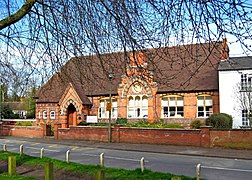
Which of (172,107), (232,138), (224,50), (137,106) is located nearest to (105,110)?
(137,106)

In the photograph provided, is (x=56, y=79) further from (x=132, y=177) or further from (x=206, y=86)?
(x=206, y=86)

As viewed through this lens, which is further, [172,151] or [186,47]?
[172,151]

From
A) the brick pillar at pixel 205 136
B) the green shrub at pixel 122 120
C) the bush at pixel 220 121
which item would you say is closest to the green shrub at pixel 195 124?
the bush at pixel 220 121

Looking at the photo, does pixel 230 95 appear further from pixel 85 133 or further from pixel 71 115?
pixel 71 115

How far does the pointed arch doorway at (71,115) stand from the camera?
3774cm

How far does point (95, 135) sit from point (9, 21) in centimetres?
2238

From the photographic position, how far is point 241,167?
50.4 ft

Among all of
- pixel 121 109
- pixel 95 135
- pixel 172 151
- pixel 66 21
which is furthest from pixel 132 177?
pixel 121 109

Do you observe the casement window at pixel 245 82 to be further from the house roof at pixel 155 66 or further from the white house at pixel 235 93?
the house roof at pixel 155 66

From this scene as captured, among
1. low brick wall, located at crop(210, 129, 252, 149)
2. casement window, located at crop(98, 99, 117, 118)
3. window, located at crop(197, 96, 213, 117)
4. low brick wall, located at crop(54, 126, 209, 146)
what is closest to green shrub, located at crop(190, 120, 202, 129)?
window, located at crop(197, 96, 213, 117)

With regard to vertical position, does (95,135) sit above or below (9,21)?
below

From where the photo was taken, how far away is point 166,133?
24875 mm

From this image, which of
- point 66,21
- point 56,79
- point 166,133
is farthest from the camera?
point 166,133

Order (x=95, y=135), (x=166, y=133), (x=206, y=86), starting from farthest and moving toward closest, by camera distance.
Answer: (x=206, y=86) < (x=95, y=135) < (x=166, y=133)
